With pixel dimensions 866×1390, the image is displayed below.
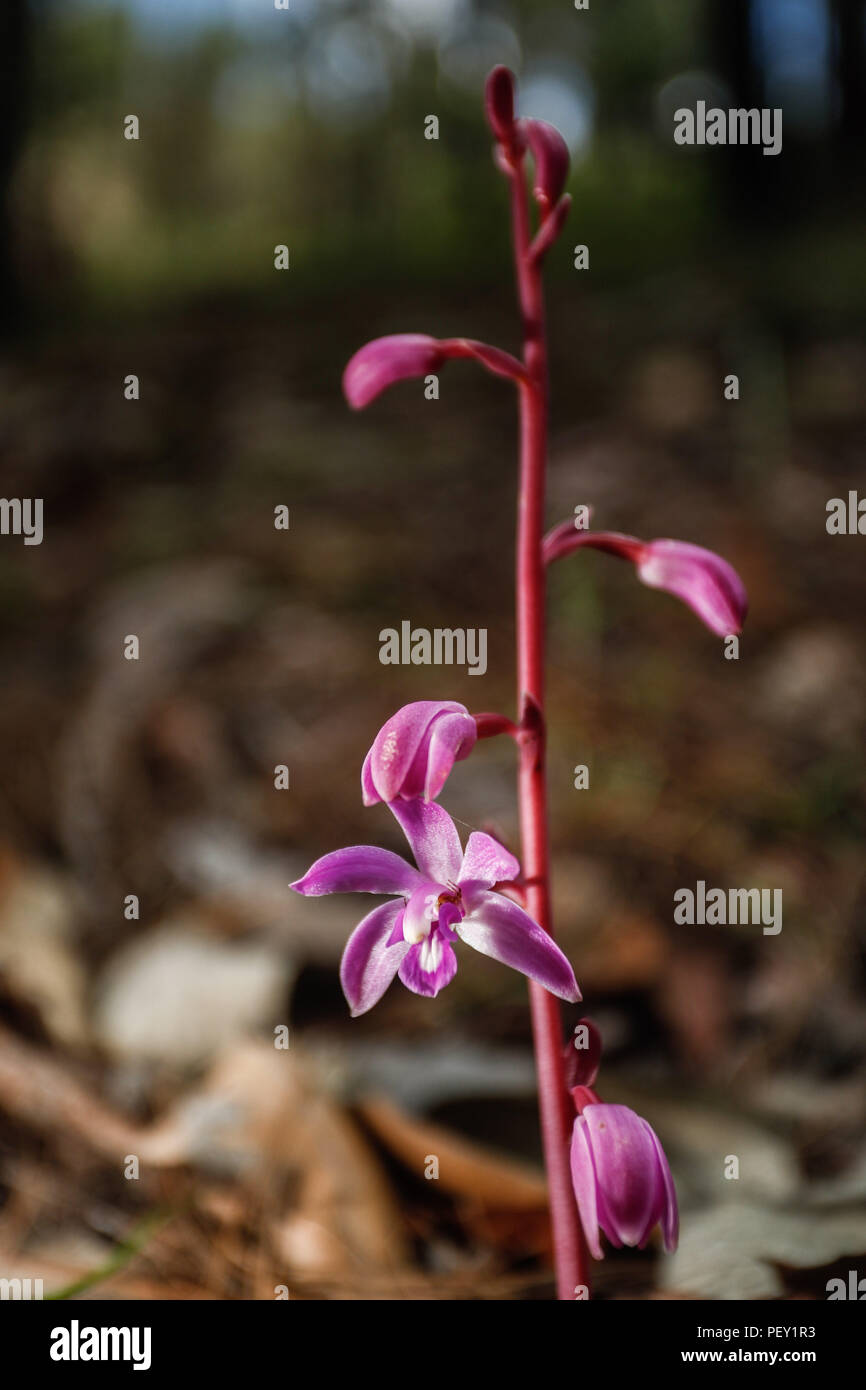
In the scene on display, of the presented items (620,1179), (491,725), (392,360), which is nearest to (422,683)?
(392,360)

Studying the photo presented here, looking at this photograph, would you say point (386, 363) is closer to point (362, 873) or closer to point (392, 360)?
point (392, 360)

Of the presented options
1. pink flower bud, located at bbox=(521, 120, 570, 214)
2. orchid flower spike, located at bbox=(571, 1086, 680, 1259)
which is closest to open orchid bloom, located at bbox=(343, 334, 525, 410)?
pink flower bud, located at bbox=(521, 120, 570, 214)

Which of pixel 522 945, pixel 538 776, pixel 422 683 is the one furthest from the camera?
pixel 422 683

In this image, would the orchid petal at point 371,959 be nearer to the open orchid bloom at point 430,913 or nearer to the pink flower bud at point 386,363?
the open orchid bloom at point 430,913

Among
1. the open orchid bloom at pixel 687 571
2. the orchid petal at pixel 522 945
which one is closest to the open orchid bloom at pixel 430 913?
the orchid petal at pixel 522 945

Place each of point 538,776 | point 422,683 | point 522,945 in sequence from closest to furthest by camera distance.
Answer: point 522,945, point 538,776, point 422,683

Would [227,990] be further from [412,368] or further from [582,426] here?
[582,426]
